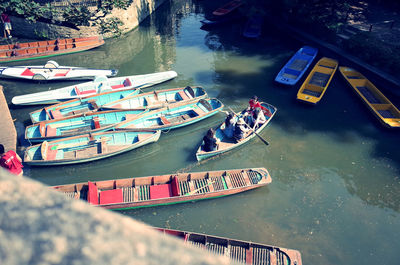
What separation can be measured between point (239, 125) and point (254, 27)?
60.4ft

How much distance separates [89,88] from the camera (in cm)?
2019

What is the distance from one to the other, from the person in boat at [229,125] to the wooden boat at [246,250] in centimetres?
665

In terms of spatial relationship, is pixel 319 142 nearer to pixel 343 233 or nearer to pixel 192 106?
pixel 343 233

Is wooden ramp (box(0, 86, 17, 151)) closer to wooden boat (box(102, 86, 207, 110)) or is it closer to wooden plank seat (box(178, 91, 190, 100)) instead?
wooden boat (box(102, 86, 207, 110))

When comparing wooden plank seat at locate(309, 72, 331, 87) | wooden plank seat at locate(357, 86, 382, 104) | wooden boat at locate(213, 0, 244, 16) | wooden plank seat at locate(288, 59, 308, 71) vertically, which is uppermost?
wooden boat at locate(213, 0, 244, 16)

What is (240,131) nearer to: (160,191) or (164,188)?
(164,188)

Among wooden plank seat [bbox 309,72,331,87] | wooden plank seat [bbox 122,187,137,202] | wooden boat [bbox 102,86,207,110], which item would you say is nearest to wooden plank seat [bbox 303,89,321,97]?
wooden plank seat [bbox 309,72,331,87]

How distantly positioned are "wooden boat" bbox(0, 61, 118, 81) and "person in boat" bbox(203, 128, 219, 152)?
11503mm


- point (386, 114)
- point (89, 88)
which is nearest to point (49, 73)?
point (89, 88)

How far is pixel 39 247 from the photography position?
145cm

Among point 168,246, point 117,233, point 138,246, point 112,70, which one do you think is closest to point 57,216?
point 117,233

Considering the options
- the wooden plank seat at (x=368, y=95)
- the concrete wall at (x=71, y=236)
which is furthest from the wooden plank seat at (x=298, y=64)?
the concrete wall at (x=71, y=236)

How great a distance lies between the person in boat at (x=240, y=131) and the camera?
51.7ft

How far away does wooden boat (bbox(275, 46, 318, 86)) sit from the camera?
2114 cm
